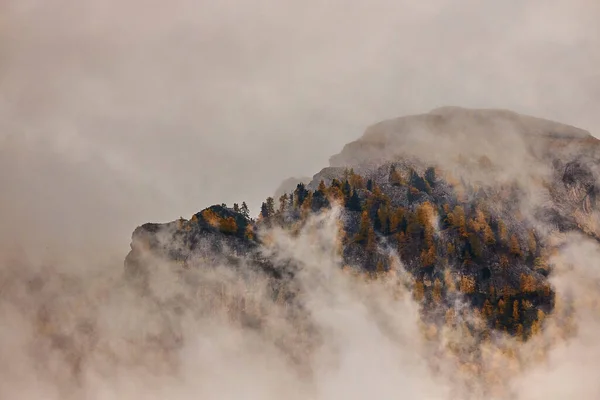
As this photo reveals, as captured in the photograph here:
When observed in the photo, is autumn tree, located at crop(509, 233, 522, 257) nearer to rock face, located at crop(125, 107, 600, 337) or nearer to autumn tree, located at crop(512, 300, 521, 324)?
rock face, located at crop(125, 107, 600, 337)

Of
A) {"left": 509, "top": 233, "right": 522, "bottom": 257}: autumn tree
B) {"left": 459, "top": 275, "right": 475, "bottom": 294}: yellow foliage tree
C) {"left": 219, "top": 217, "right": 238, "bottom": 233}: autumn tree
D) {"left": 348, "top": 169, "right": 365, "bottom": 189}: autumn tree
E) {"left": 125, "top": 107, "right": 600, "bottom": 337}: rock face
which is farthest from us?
{"left": 348, "top": 169, "right": 365, "bottom": 189}: autumn tree

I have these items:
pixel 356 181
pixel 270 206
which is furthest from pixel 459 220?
pixel 270 206

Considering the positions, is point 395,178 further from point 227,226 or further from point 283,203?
point 227,226

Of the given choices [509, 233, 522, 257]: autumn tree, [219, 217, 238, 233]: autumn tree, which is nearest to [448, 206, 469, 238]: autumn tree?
[509, 233, 522, 257]: autumn tree

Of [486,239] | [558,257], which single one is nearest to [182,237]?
[486,239]

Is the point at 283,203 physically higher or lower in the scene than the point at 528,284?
higher

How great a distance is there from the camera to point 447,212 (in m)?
156

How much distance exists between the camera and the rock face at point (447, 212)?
149 metres

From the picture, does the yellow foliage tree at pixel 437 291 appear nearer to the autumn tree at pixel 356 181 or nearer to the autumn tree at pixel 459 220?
the autumn tree at pixel 459 220

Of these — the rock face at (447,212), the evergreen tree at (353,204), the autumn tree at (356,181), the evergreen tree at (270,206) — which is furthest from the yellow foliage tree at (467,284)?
the evergreen tree at (270,206)

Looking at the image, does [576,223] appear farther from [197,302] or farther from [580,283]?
[197,302]

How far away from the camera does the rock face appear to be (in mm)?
148875

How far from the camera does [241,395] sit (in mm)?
156875

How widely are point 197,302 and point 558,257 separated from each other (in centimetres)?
6920
